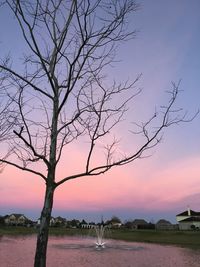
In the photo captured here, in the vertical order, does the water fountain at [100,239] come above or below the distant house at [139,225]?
below

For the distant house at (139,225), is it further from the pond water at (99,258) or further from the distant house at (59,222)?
the pond water at (99,258)

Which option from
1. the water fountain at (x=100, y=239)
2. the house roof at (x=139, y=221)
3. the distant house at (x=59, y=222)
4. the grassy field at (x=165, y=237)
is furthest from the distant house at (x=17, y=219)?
the water fountain at (x=100, y=239)

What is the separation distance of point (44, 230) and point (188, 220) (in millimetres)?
104759

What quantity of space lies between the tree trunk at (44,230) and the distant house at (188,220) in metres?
94.7

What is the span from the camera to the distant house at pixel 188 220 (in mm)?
100188

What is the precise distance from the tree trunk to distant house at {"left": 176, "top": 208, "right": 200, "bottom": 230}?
9473 cm

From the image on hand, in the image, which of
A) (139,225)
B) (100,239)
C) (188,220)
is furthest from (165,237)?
(139,225)

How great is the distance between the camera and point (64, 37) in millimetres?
7297

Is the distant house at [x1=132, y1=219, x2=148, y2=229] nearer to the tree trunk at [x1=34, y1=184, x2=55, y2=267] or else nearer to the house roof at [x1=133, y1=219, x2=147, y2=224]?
the house roof at [x1=133, y1=219, x2=147, y2=224]

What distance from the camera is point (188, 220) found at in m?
106

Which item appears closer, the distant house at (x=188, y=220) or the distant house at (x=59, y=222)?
the distant house at (x=188, y=220)

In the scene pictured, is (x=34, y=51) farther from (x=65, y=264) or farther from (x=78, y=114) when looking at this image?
(x=65, y=264)

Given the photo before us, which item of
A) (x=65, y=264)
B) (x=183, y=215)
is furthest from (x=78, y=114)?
(x=183, y=215)

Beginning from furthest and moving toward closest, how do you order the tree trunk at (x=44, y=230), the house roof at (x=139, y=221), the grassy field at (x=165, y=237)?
the house roof at (x=139, y=221) < the grassy field at (x=165, y=237) < the tree trunk at (x=44, y=230)
